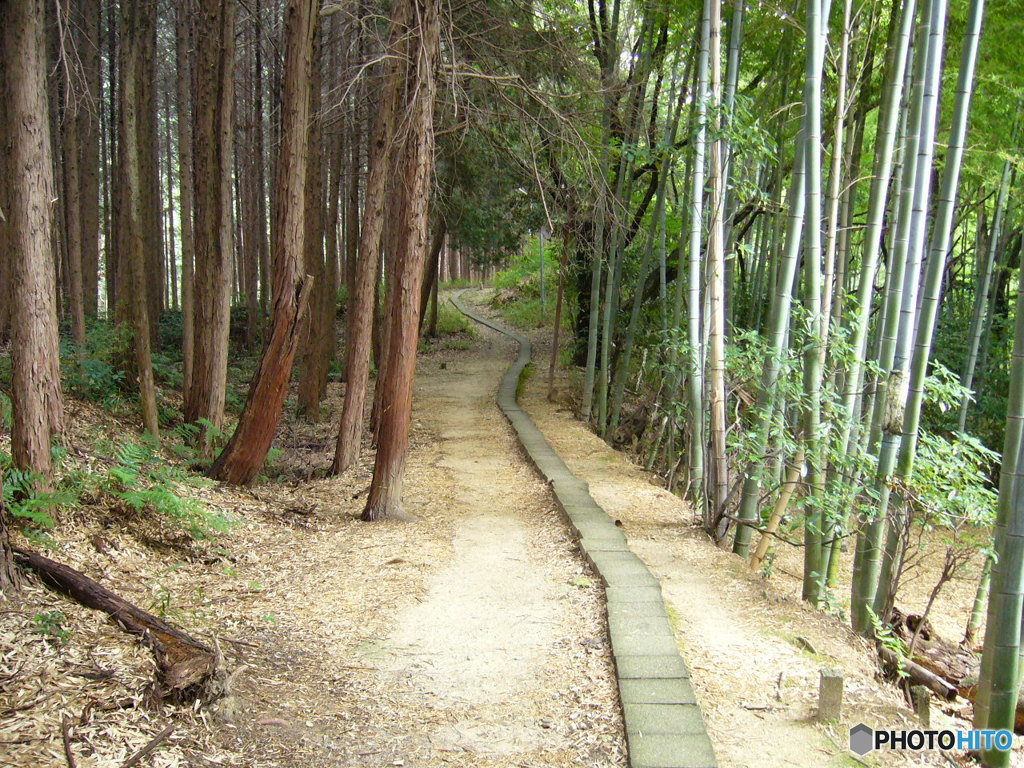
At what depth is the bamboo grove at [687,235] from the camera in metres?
4.36

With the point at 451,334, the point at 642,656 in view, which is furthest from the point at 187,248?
the point at 451,334

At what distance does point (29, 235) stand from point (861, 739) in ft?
15.8

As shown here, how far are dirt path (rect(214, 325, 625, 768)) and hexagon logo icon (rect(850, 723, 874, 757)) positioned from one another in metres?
0.90

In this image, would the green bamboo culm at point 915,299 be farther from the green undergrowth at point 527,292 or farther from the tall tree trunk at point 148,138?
the green undergrowth at point 527,292

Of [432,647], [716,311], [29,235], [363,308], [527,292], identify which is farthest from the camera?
[527,292]

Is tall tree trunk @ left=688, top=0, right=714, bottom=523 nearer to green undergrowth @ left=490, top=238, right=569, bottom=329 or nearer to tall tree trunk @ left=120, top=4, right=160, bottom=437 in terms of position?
tall tree trunk @ left=120, top=4, right=160, bottom=437

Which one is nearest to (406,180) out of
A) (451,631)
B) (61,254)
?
(451,631)

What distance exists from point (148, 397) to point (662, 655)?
5994 millimetres

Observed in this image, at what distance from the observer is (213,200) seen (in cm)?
779

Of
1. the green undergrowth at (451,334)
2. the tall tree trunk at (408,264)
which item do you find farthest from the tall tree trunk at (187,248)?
the green undergrowth at (451,334)

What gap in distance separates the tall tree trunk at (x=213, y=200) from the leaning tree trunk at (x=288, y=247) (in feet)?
3.42

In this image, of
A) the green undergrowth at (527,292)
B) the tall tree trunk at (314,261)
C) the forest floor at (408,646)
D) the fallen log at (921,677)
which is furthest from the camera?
the green undergrowth at (527,292)

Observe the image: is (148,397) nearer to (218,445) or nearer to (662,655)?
(218,445)

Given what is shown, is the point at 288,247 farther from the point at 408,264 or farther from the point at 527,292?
the point at 527,292
